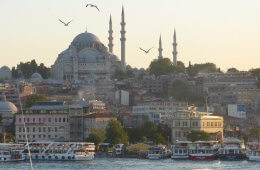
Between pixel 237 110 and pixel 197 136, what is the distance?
1560 centimetres

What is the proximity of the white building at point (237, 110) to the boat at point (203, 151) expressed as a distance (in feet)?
66.6

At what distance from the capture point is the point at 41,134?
5747 cm

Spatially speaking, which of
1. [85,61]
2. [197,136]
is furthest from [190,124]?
[85,61]

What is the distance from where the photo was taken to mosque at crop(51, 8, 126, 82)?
8812 centimetres

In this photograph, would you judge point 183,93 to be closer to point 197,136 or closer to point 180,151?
point 197,136

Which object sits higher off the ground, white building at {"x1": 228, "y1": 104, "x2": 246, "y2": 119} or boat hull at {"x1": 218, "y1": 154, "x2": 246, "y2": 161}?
white building at {"x1": 228, "y1": 104, "x2": 246, "y2": 119}

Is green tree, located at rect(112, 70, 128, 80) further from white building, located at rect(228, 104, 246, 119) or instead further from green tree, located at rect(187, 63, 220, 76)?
white building, located at rect(228, 104, 246, 119)

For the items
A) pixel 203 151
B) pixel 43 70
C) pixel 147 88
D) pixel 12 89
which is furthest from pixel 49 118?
pixel 43 70

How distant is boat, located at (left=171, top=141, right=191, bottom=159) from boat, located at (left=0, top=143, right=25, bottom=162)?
6.32 m

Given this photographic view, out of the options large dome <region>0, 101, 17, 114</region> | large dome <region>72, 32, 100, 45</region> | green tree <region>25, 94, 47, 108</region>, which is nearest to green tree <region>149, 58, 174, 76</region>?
large dome <region>72, 32, 100, 45</region>

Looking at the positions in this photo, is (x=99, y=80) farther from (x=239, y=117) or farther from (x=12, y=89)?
(x=239, y=117)

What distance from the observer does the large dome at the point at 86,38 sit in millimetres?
89188

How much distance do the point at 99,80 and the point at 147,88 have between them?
374 cm

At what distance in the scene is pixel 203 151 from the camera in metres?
46.9
